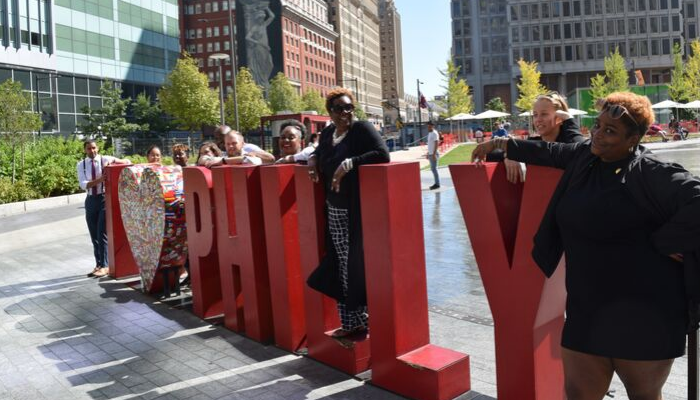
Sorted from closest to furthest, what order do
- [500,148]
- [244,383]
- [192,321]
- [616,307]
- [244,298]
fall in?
[616,307], [500,148], [244,383], [244,298], [192,321]

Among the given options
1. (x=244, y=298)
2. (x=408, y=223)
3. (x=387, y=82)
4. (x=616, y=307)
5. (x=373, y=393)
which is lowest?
(x=373, y=393)

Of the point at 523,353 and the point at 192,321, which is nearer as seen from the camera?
the point at 523,353

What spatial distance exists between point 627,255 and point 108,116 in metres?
53.8

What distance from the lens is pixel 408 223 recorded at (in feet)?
14.0

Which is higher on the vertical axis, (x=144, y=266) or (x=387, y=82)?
(x=387, y=82)

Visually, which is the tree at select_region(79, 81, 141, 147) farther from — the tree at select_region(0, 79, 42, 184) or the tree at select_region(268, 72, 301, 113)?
the tree at select_region(268, 72, 301, 113)

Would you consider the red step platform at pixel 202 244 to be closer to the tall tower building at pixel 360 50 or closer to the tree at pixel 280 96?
the tree at pixel 280 96

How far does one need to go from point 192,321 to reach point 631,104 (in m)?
4.99

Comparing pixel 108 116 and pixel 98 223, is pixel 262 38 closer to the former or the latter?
pixel 108 116

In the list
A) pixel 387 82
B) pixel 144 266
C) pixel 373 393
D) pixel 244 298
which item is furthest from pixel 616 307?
pixel 387 82

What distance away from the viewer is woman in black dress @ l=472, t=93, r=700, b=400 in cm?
246

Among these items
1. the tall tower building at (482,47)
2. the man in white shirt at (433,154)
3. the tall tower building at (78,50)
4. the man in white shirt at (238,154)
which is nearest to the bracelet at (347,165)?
the man in white shirt at (238,154)

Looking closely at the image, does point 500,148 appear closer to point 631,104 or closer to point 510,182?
Result: point 510,182

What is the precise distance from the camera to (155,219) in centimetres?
714
